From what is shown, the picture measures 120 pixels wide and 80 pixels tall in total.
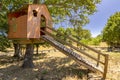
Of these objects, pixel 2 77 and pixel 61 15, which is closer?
pixel 2 77

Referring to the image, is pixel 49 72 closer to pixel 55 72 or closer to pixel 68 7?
pixel 55 72

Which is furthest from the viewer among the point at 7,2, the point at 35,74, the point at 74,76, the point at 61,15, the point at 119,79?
the point at 61,15

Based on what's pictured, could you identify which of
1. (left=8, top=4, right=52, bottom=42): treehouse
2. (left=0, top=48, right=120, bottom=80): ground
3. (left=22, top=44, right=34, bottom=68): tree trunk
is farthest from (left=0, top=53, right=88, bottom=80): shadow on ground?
(left=8, top=4, right=52, bottom=42): treehouse

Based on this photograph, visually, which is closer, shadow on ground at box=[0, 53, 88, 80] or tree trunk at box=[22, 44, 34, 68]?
shadow on ground at box=[0, 53, 88, 80]

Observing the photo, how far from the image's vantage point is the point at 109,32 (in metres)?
61.2

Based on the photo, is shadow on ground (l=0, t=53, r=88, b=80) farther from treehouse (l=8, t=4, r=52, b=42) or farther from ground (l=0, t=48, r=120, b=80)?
treehouse (l=8, t=4, r=52, b=42)

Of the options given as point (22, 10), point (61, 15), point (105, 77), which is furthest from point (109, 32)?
point (105, 77)

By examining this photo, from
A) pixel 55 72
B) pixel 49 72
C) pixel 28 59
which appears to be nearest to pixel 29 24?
pixel 49 72

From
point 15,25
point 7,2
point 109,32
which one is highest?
point 7,2

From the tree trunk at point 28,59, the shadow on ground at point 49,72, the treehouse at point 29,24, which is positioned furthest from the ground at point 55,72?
the treehouse at point 29,24

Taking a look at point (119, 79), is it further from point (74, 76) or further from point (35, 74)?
point (35, 74)

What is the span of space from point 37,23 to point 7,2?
18.7 ft

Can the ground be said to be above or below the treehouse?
below

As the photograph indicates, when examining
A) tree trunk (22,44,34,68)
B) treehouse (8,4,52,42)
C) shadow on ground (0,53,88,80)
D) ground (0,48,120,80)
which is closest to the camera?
ground (0,48,120,80)
